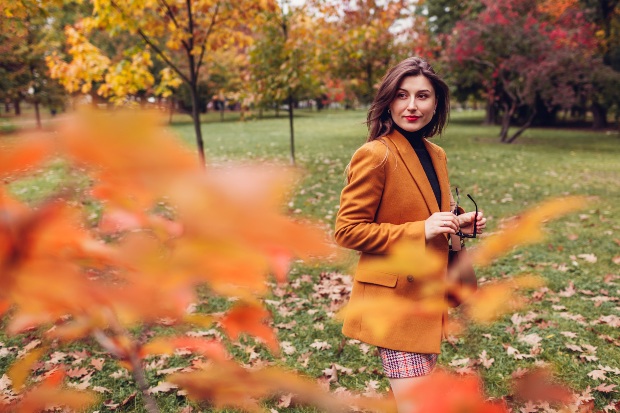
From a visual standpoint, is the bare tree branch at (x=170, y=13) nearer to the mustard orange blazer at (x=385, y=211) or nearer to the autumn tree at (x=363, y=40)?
the autumn tree at (x=363, y=40)

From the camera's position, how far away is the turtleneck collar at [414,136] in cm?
165

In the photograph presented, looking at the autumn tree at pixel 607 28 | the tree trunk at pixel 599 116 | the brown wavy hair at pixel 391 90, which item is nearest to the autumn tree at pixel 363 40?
the brown wavy hair at pixel 391 90

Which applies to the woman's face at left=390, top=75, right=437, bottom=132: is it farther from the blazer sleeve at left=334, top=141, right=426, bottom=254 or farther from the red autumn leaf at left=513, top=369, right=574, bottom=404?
the red autumn leaf at left=513, top=369, right=574, bottom=404

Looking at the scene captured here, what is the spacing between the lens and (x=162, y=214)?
2.12 feet

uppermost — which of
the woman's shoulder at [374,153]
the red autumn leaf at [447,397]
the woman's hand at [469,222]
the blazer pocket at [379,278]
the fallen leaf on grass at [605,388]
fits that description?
the woman's shoulder at [374,153]

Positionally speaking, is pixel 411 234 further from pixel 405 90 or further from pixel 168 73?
pixel 168 73

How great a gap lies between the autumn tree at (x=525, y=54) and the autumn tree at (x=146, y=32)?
10.1 m

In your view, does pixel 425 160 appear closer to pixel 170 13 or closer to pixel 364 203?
pixel 364 203

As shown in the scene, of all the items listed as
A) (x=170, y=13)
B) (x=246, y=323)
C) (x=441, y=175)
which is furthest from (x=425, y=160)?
(x=170, y=13)

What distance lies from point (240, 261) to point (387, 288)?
104 cm

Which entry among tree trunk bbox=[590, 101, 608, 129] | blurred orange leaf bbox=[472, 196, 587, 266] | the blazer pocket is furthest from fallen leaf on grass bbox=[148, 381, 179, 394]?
tree trunk bbox=[590, 101, 608, 129]

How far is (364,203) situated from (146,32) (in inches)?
216

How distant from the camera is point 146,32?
6.00m

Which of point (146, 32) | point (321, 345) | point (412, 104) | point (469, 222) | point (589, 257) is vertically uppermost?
point (146, 32)
